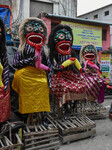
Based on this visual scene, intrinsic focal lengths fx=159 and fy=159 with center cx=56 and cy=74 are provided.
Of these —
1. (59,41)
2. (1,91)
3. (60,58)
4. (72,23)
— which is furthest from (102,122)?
(72,23)

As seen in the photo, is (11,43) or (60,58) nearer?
(60,58)

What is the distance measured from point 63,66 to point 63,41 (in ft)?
1.66

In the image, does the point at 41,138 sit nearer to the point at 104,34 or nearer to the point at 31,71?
A: the point at 31,71

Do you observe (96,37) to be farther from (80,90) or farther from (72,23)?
(80,90)

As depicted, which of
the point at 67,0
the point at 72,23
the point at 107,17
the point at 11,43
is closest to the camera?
the point at 11,43

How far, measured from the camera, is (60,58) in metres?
3.27

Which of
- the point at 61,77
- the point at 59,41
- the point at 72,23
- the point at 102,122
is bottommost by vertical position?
the point at 102,122

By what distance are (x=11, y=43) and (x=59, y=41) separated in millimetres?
2656

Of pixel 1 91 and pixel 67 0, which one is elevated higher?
pixel 67 0

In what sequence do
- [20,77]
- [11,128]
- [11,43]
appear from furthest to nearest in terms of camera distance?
[11,43]
[20,77]
[11,128]

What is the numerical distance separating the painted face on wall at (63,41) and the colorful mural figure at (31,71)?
16.5 inches

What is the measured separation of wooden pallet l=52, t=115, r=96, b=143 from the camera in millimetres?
2803

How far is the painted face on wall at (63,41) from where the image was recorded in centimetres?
320

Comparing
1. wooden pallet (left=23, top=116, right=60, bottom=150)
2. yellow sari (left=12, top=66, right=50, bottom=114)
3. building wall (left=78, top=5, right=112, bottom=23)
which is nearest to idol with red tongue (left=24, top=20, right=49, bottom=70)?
yellow sari (left=12, top=66, right=50, bottom=114)
